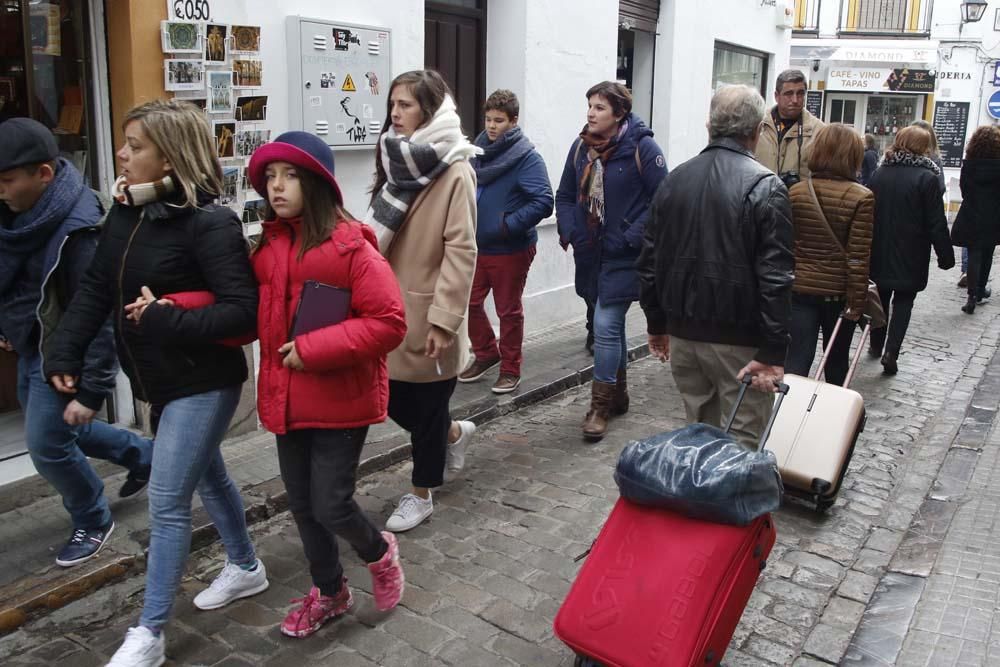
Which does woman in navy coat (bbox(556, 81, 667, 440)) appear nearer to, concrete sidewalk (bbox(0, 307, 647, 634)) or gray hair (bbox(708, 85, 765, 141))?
concrete sidewalk (bbox(0, 307, 647, 634))

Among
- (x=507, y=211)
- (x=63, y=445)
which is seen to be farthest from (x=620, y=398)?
(x=63, y=445)

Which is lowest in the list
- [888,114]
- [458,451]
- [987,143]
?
[458,451]

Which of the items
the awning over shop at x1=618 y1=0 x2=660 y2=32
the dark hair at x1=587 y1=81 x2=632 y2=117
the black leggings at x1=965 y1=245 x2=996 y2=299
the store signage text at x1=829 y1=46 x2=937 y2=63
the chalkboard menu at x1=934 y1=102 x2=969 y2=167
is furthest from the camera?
the store signage text at x1=829 y1=46 x2=937 y2=63

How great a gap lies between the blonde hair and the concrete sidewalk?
1.76 m

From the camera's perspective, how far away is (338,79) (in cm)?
589

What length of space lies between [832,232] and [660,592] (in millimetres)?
3196

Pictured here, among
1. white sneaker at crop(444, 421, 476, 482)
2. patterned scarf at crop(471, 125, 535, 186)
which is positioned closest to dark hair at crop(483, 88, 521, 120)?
patterned scarf at crop(471, 125, 535, 186)

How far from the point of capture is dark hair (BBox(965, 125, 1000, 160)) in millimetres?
9359

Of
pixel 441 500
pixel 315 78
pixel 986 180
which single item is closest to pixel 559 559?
pixel 441 500

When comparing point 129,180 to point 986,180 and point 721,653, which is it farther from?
point 986,180

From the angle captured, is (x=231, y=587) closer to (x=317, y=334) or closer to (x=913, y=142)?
(x=317, y=334)

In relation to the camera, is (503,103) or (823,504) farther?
(503,103)

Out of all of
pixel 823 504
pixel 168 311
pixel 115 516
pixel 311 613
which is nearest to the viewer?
pixel 168 311

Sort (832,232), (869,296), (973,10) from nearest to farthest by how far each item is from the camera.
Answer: (832,232) → (869,296) → (973,10)
